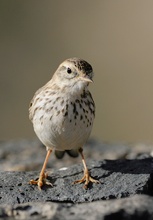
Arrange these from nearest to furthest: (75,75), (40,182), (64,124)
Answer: (40,182) → (64,124) → (75,75)

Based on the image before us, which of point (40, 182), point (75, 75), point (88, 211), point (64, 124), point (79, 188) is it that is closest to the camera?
point (88, 211)

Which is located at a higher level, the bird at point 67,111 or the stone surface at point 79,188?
the bird at point 67,111

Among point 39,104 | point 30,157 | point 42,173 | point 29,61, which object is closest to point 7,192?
point 42,173

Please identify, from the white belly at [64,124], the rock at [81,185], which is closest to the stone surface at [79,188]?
the rock at [81,185]

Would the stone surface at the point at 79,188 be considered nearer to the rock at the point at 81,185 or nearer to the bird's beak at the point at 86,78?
the rock at the point at 81,185

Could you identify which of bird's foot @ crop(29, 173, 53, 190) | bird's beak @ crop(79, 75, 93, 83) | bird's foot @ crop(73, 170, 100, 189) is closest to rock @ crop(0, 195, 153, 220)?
bird's foot @ crop(29, 173, 53, 190)

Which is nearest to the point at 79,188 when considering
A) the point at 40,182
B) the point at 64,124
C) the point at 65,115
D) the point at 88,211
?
the point at 40,182

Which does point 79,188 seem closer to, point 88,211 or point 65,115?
point 65,115

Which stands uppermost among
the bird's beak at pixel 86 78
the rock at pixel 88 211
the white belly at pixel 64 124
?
the bird's beak at pixel 86 78
